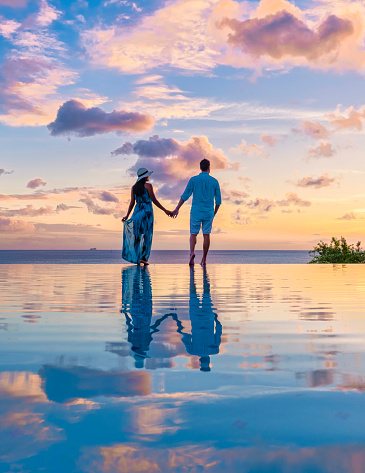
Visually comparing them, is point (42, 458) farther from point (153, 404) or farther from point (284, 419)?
point (284, 419)

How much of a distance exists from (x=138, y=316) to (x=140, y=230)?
32.9ft

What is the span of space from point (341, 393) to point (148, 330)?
1.96 meters

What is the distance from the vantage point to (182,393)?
225 cm

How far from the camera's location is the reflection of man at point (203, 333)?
315cm

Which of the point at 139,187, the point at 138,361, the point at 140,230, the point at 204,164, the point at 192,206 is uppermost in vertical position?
the point at 204,164

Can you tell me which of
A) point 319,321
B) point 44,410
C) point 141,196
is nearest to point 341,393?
point 44,410

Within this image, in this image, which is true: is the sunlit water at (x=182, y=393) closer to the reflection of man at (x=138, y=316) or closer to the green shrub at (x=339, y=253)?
the reflection of man at (x=138, y=316)

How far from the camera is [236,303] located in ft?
19.5

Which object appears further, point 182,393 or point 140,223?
point 140,223

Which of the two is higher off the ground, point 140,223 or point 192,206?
point 192,206

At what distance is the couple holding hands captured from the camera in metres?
14.2

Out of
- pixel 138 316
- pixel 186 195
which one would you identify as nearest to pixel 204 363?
pixel 138 316

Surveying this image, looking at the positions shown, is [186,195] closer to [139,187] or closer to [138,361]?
[139,187]

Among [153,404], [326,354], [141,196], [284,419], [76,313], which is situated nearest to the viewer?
[284,419]
